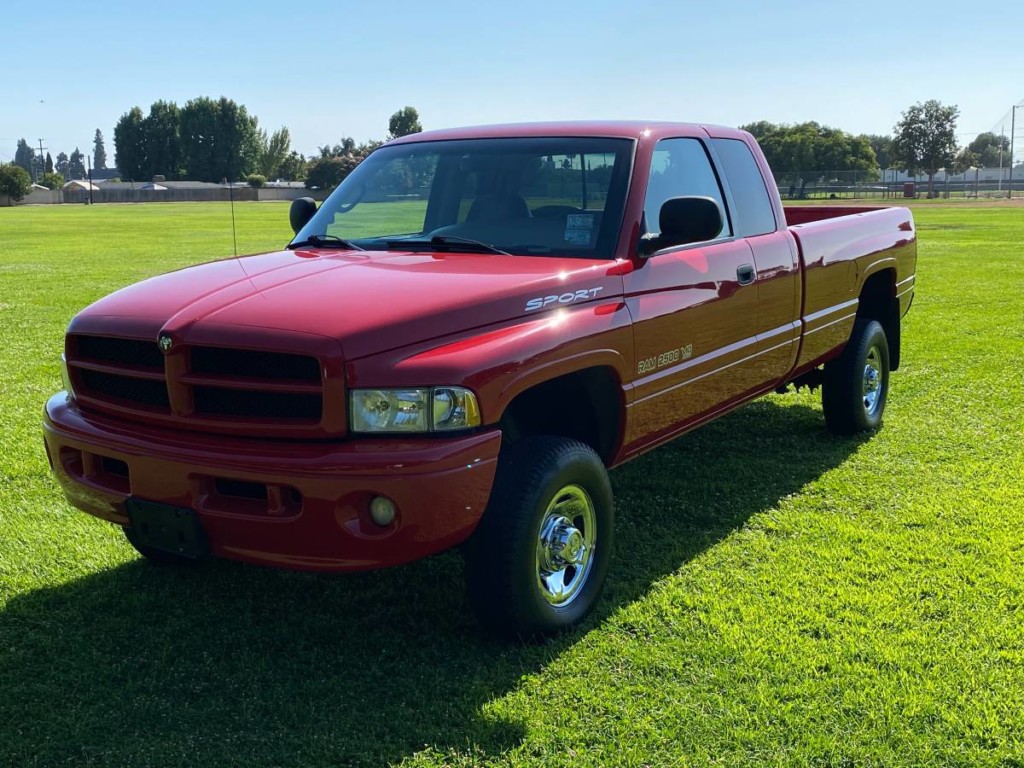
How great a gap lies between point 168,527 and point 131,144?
14417cm

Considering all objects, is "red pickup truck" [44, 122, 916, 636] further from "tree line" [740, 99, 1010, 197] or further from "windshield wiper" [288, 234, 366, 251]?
"tree line" [740, 99, 1010, 197]

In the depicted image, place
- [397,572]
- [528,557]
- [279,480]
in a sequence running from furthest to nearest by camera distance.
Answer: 1. [397,572]
2. [528,557]
3. [279,480]

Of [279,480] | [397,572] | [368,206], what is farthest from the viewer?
[368,206]

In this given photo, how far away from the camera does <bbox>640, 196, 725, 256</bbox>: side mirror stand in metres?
3.96

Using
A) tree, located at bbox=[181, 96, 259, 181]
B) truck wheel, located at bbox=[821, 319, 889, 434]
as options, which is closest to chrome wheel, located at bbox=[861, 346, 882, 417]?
truck wheel, located at bbox=[821, 319, 889, 434]

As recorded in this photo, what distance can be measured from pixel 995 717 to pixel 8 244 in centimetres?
2831

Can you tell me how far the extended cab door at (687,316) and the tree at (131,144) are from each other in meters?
142

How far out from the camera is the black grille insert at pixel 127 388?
3.43m

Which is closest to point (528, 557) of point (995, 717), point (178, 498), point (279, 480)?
point (279, 480)

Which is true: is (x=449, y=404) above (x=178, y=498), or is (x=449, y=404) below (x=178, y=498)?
above

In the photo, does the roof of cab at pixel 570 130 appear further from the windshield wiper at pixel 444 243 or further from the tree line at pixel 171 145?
the tree line at pixel 171 145

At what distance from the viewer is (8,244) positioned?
2666 cm

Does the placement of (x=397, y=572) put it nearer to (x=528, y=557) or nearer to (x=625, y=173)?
(x=528, y=557)

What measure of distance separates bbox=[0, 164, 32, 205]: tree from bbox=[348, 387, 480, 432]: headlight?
9296 cm
